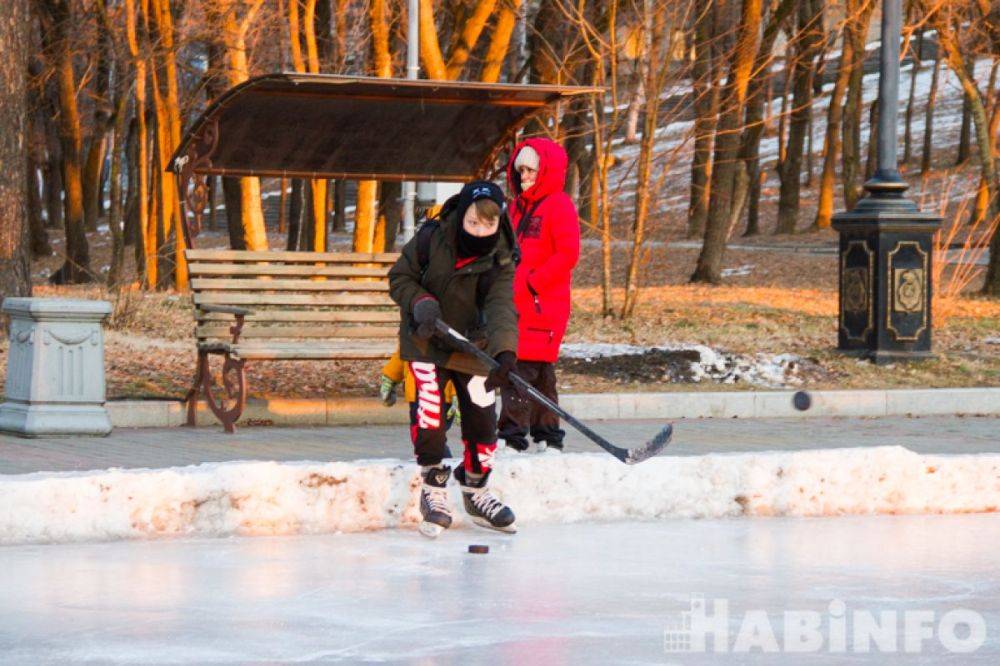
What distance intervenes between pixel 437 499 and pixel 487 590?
1235 millimetres

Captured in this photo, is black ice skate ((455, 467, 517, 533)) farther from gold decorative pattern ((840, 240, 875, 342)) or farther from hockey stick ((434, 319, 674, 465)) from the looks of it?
gold decorative pattern ((840, 240, 875, 342))

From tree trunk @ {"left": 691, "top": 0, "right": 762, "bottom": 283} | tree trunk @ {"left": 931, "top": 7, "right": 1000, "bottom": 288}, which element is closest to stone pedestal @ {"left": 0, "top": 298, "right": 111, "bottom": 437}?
tree trunk @ {"left": 691, "top": 0, "right": 762, "bottom": 283}

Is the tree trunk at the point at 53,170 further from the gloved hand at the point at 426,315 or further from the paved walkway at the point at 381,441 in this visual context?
the gloved hand at the point at 426,315

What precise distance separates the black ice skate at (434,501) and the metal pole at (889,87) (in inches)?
338

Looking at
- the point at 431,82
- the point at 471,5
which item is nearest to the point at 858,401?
the point at 431,82

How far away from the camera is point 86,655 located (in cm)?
558

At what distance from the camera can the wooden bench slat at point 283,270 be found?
1192 cm

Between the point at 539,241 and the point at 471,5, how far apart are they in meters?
15.6

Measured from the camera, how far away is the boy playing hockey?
7738mm

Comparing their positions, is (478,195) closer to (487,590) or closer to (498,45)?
(487,590)

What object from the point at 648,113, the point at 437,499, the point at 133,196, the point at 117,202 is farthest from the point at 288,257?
the point at 133,196

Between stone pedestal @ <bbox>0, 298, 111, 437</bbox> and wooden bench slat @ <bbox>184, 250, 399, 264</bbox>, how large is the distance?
116 cm

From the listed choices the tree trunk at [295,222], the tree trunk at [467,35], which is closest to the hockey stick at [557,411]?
the tree trunk at [467,35]

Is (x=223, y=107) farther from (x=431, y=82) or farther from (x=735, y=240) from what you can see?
(x=735, y=240)
